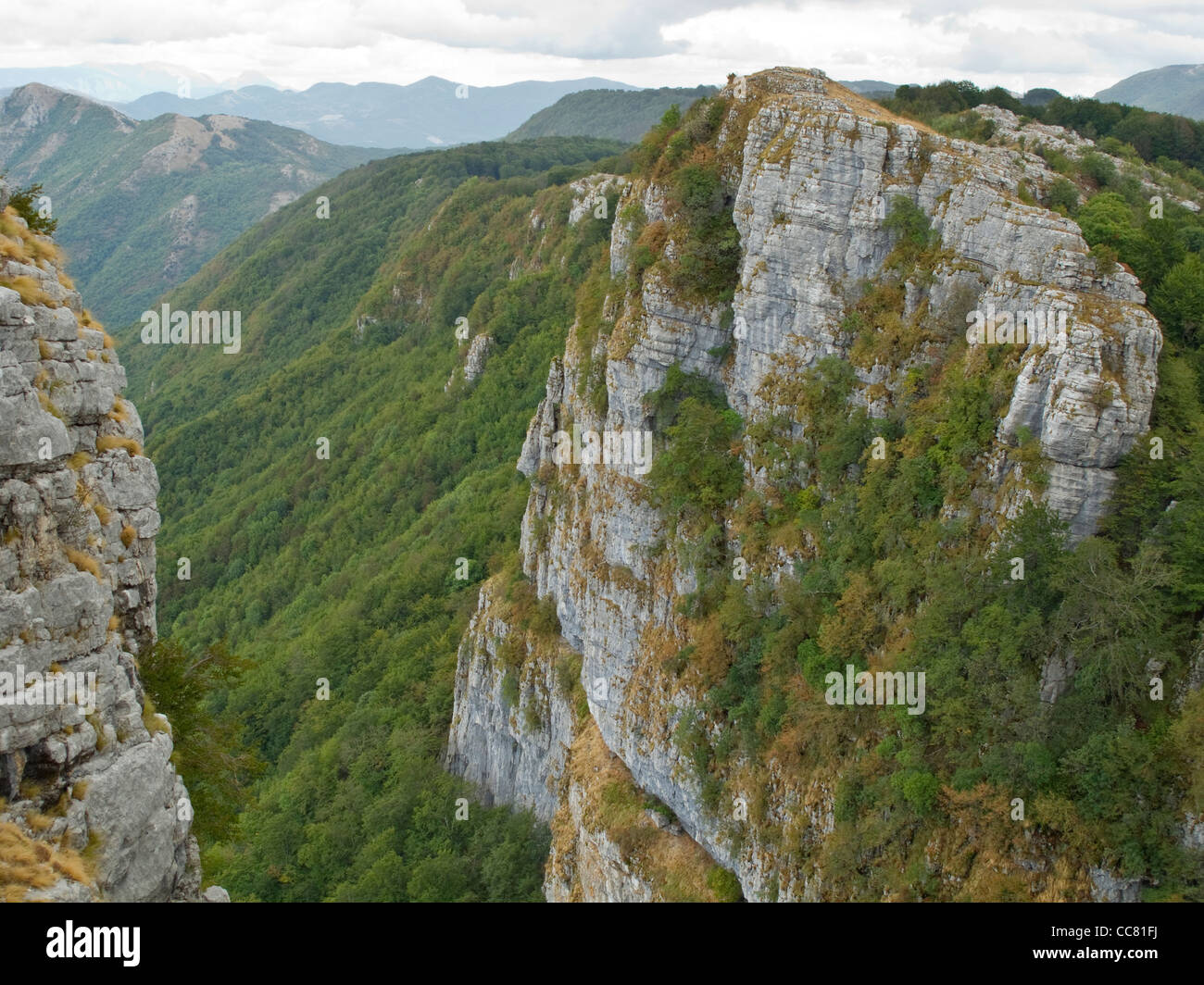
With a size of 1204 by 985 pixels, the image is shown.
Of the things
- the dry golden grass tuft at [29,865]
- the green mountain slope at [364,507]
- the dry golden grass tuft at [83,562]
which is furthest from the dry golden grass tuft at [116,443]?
the dry golden grass tuft at [29,865]

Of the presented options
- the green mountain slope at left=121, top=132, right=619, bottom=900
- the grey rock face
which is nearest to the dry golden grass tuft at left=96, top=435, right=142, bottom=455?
the green mountain slope at left=121, top=132, right=619, bottom=900

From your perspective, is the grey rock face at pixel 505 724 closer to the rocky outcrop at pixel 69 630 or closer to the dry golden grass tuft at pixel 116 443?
the rocky outcrop at pixel 69 630

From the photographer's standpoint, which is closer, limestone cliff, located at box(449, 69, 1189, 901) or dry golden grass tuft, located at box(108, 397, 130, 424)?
dry golden grass tuft, located at box(108, 397, 130, 424)

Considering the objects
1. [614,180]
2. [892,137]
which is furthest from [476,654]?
[614,180]

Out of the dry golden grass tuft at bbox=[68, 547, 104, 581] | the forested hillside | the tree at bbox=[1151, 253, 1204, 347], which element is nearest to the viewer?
the dry golden grass tuft at bbox=[68, 547, 104, 581]

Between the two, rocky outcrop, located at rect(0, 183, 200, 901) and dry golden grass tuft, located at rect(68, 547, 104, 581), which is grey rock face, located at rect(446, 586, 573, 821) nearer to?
rocky outcrop, located at rect(0, 183, 200, 901)

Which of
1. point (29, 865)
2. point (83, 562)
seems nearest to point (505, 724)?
point (83, 562)
